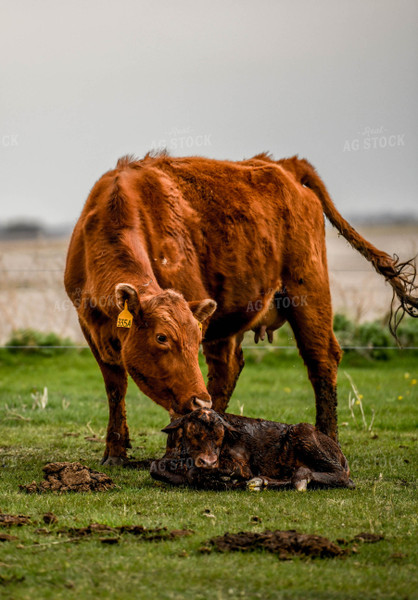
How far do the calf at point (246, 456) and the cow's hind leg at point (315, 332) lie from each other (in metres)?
1.94

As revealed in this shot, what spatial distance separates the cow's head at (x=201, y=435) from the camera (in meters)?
5.20

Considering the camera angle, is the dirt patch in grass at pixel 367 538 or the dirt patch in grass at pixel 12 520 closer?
the dirt patch in grass at pixel 367 538

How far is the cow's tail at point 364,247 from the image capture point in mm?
7906

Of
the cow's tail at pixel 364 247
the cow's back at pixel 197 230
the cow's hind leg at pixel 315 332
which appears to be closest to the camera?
the cow's back at pixel 197 230

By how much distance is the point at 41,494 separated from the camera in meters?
5.07

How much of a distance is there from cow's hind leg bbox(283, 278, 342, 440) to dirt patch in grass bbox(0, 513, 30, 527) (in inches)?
148

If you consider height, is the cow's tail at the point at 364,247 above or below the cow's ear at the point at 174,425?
above

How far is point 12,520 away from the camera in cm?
423

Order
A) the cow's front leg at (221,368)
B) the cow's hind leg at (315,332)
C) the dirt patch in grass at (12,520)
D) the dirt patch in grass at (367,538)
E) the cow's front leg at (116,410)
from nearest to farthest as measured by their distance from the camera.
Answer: the dirt patch in grass at (367,538), the dirt patch in grass at (12,520), the cow's front leg at (116,410), the cow's hind leg at (315,332), the cow's front leg at (221,368)

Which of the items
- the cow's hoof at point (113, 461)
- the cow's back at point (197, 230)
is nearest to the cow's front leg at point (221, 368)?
the cow's back at point (197, 230)

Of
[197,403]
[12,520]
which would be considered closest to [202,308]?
[197,403]

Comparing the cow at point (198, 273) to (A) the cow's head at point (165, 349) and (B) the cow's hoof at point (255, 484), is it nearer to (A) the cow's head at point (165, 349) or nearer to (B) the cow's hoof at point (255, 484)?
(A) the cow's head at point (165, 349)

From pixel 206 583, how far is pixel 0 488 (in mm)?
2357

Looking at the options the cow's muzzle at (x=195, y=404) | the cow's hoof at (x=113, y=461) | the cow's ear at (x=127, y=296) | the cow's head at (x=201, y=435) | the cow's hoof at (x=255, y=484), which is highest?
the cow's ear at (x=127, y=296)
